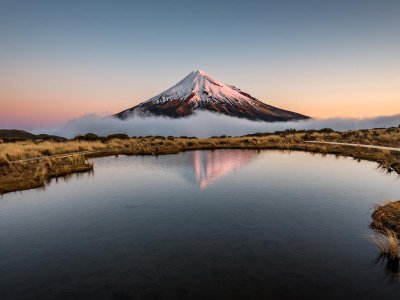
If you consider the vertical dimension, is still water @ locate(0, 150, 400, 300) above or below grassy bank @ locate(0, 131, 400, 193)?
below

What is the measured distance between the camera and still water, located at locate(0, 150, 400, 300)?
8.04 metres

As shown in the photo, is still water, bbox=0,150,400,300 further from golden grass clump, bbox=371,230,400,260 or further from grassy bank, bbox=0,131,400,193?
grassy bank, bbox=0,131,400,193

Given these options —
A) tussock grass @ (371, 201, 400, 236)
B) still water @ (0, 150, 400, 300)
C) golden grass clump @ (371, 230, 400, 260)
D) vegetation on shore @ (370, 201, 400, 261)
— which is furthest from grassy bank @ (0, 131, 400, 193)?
golden grass clump @ (371, 230, 400, 260)

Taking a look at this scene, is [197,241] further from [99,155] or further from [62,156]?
[99,155]

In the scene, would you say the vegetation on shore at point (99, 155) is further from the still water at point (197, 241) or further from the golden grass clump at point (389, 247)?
the still water at point (197, 241)

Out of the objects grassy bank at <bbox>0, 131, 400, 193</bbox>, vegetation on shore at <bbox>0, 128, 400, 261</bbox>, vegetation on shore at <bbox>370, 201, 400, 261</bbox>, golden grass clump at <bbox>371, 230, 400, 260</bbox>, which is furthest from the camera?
grassy bank at <bbox>0, 131, 400, 193</bbox>

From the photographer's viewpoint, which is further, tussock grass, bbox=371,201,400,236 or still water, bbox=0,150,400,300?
tussock grass, bbox=371,201,400,236

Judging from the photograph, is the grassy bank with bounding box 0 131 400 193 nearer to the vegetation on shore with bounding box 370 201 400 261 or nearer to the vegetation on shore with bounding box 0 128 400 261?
the vegetation on shore with bounding box 0 128 400 261

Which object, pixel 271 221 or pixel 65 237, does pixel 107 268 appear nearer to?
pixel 65 237

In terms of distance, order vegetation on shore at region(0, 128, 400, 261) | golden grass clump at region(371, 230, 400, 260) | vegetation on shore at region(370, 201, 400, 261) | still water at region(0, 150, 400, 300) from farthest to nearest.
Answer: vegetation on shore at region(0, 128, 400, 261) < vegetation on shore at region(370, 201, 400, 261) < golden grass clump at region(371, 230, 400, 260) < still water at region(0, 150, 400, 300)

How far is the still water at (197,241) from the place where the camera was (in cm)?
804

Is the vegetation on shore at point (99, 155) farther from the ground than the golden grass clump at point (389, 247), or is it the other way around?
the vegetation on shore at point (99, 155)

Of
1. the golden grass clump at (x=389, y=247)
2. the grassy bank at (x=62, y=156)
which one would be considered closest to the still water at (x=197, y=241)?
the golden grass clump at (x=389, y=247)

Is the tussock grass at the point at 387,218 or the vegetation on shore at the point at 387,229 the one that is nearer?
the vegetation on shore at the point at 387,229
